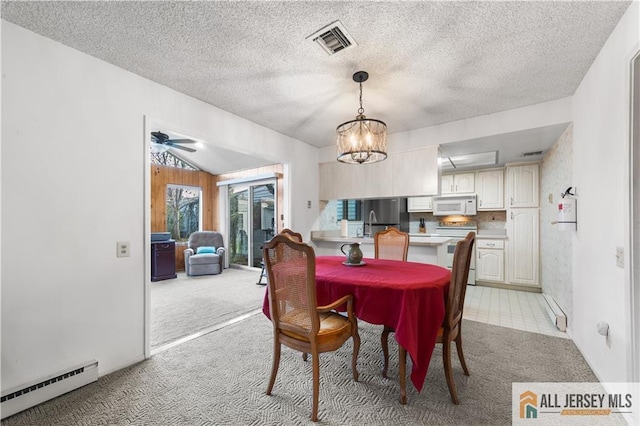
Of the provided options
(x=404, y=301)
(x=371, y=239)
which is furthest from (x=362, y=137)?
(x=371, y=239)

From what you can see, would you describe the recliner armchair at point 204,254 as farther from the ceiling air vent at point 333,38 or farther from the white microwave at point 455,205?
the ceiling air vent at point 333,38

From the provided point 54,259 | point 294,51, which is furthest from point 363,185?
point 54,259

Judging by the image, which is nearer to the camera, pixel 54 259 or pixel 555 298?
pixel 54 259

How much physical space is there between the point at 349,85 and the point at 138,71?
1829 mm

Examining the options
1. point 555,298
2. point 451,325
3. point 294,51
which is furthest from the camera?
point 555,298

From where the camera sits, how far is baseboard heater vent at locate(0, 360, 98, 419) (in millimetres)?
1646

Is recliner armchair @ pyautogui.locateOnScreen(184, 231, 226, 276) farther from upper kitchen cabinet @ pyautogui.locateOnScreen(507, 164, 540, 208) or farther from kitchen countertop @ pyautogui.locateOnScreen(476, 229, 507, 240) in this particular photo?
upper kitchen cabinet @ pyautogui.locateOnScreen(507, 164, 540, 208)

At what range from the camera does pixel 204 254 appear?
5980 millimetres

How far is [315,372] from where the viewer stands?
1.63 metres

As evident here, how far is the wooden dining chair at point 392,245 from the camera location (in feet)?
9.95

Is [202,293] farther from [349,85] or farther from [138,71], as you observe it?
[349,85]

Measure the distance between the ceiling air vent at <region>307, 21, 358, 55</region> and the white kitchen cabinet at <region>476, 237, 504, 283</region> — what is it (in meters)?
4.40

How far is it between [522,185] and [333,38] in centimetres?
443

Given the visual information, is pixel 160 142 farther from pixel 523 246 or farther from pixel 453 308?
pixel 523 246
